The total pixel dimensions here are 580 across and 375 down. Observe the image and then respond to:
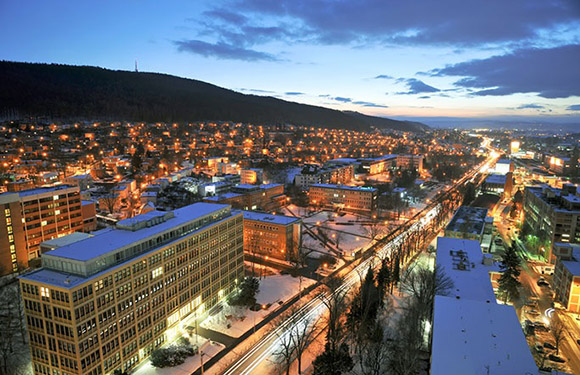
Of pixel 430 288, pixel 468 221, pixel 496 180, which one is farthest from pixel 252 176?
pixel 496 180

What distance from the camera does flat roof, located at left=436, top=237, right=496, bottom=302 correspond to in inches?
1346

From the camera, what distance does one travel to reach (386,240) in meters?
58.4

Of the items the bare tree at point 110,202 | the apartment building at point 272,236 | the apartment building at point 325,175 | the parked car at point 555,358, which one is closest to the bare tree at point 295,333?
the apartment building at point 272,236

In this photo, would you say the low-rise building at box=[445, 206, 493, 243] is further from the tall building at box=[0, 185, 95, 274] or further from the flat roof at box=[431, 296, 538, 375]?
the tall building at box=[0, 185, 95, 274]

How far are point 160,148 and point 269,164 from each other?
137 ft

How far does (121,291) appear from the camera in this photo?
25.8 meters

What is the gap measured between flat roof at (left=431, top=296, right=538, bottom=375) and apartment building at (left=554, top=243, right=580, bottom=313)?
13314mm

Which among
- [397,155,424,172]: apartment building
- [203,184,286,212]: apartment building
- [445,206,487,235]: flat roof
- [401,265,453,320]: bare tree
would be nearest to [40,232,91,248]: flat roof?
[203,184,286,212]: apartment building

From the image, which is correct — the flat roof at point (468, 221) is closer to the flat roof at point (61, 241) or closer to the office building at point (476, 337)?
the office building at point (476, 337)

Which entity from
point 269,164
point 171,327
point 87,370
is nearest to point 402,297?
point 171,327

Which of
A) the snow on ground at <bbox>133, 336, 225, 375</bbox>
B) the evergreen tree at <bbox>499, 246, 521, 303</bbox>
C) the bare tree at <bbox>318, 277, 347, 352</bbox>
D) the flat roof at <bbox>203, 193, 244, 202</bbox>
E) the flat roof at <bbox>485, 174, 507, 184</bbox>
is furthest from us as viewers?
the flat roof at <bbox>485, 174, 507, 184</bbox>

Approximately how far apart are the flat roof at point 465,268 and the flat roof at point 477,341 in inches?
197

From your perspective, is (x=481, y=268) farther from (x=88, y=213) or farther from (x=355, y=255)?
(x=88, y=213)

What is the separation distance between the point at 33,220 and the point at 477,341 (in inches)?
2071
